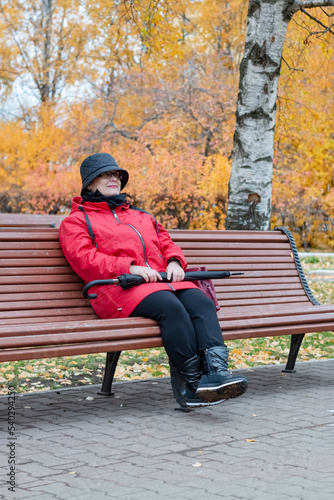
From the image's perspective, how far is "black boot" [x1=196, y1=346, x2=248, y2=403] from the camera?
3.80 metres

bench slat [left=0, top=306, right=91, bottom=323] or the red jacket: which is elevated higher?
the red jacket

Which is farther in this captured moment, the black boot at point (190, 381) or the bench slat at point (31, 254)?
the bench slat at point (31, 254)

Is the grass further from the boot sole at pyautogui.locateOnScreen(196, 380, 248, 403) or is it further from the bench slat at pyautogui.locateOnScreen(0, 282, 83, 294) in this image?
the boot sole at pyautogui.locateOnScreen(196, 380, 248, 403)

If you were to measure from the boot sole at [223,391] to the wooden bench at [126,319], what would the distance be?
37 cm

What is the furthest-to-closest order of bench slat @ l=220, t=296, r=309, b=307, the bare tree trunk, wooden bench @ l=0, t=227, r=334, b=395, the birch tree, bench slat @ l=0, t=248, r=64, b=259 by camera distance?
the bare tree trunk < the birch tree < bench slat @ l=220, t=296, r=309, b=307 < bench slat @ l=0, t=248, r=64, b=259 < wooden bench @ l=0, t=227, r=334, b=395

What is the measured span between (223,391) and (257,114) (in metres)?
3.43

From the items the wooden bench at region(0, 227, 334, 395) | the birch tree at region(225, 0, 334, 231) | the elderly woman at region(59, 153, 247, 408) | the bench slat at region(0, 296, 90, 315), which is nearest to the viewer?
the wooden bench at region(0, 227, 334, 395)

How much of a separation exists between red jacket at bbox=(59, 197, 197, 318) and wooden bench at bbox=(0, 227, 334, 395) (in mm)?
170

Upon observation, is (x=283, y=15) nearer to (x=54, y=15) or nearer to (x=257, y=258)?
(x=257, y=258)

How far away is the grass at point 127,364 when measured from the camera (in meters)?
5.25

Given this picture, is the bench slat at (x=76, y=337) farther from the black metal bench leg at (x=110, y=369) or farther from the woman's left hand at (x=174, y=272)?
the black metal bench leg at (x=110, y=369)

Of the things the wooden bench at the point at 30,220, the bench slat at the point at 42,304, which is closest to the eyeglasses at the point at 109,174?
the bench slat at the point at 42,304

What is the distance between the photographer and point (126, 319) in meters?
4.06

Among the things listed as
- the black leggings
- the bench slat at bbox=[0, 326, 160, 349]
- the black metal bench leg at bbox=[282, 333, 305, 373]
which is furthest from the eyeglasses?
the black metal bench leg at bbox=[282, 333, 305, 373]
